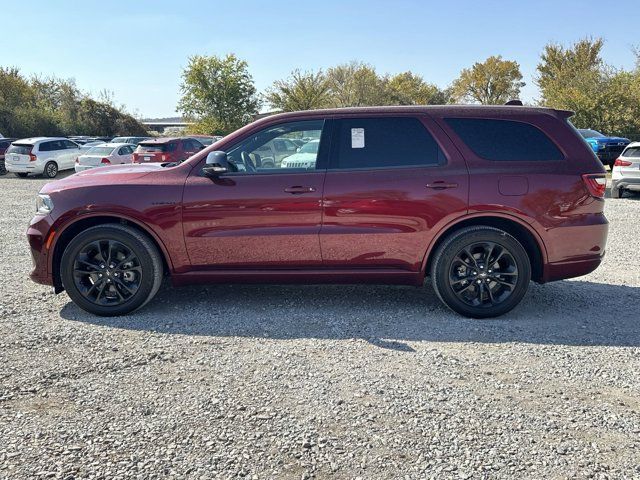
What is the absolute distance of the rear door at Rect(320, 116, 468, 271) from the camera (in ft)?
14.9

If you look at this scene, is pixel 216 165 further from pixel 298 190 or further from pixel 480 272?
pixel 480 272

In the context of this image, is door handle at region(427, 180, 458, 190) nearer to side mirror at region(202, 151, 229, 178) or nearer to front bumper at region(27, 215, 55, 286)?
side mirror at region(202, 151, 229, 178)

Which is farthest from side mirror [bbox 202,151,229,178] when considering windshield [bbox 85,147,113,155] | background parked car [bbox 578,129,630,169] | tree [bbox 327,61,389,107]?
tree [bbox 327,61,389,107]

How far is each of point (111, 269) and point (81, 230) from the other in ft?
1.62

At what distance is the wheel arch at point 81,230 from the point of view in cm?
463

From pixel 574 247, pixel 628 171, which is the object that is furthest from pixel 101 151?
pixel 574 247

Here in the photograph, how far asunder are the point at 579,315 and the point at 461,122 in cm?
203

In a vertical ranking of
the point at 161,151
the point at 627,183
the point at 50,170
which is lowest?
the point at 627,183

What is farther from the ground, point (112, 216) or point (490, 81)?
point (490, 81)

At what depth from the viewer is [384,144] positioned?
15.3ft

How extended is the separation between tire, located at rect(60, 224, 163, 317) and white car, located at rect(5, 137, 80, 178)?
19.0 meters

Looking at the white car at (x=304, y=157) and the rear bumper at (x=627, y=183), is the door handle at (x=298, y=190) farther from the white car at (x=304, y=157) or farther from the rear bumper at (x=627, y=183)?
the rear bumper at (x=627, y=183)

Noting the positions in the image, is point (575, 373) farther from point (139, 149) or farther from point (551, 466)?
point (139, 149)

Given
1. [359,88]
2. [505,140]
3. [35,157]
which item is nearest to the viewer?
[505,140]
